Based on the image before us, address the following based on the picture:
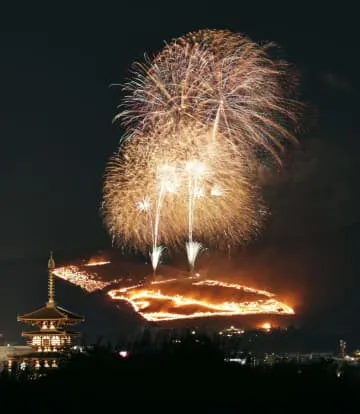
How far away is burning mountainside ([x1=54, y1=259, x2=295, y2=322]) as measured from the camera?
2953 inches

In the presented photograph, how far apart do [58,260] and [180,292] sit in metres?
18.5

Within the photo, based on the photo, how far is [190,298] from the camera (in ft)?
248

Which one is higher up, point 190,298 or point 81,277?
point 81,277

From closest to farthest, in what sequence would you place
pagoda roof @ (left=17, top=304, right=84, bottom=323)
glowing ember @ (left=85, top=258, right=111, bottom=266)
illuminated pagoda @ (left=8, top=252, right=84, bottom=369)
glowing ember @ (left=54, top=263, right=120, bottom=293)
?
illuminated pagoda @ (left=8, top=252, right=84, bottom=369)
pagoda roof @ (left=17, top=304, right=84, bottom=323)
glowing ember @ (left=54, top=263, right=120, bottom=293)
glowing ember @ (left=85, top=258, right=111, bottom=266)

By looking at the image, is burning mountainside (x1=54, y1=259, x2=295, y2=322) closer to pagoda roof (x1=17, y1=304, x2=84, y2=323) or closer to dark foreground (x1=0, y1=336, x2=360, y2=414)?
pagoda roof (x1=17, y1=304, x2=84, y2=323)

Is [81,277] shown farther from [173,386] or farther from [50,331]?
[173,386]

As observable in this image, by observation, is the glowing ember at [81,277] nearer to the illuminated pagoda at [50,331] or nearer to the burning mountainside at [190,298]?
the burning mountainside at [190,298]

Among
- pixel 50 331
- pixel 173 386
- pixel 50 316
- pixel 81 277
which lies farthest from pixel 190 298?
pixel 173 386

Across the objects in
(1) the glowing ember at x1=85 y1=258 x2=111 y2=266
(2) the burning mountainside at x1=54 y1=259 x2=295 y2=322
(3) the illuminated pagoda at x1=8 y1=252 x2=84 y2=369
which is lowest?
(3) the illuminated pagoda at x1=8 y1=252 x2=84 y2=369

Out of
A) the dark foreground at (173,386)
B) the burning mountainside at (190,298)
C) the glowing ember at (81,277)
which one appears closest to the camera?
the dark foreground at (173,386)

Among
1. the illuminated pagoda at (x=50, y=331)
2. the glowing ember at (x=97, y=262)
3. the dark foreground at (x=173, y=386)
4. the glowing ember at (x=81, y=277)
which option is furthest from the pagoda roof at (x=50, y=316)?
the dark foreground at (x=173, y=386)

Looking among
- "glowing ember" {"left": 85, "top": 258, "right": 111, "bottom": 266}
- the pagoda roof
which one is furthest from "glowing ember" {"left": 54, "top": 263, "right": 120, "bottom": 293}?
the pagoda roof

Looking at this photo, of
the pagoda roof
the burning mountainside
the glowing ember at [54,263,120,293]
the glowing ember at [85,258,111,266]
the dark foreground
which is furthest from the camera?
the glowing ember at [85,258,111,266]

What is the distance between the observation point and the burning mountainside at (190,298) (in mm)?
75000
